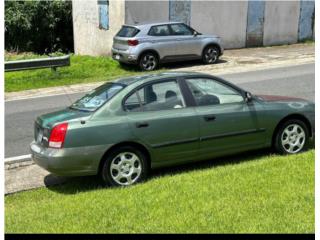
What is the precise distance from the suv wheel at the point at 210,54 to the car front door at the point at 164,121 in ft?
42.0

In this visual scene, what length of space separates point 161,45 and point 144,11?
3.26 metres

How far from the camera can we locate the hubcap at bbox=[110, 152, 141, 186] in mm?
6980

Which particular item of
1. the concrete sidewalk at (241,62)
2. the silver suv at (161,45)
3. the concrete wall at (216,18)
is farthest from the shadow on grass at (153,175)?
the concrete wall at (216,18)

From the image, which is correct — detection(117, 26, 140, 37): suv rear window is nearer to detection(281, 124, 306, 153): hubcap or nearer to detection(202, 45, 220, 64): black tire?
detection(202, 45, 220, 64): black tire

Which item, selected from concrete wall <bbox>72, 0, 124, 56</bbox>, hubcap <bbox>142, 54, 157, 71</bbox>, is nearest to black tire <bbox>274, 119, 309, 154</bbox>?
hubcap <bbox>142, 54, 157, 71</bbox>

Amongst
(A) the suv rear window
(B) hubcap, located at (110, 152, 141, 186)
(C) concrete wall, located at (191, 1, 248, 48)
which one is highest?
(C) concrete wall, located at (191, 1, 248, 48)

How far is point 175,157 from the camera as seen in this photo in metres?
7.30

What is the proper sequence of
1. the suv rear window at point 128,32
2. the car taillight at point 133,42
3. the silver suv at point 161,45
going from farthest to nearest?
the suv rear window at point 128,32, the silver suv at point 161,45, the car taillight at point 133,42

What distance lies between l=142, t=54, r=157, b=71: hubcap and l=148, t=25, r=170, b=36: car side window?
33.8 inches

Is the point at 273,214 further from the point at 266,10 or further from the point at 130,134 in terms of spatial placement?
the point at 266,10

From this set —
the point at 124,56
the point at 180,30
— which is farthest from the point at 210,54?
the point at 124,56

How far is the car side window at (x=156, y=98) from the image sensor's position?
23.6 ft

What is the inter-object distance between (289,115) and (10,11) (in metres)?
25.2

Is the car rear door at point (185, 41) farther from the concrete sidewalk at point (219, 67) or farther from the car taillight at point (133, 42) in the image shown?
the car taillight at point (133, 42)
